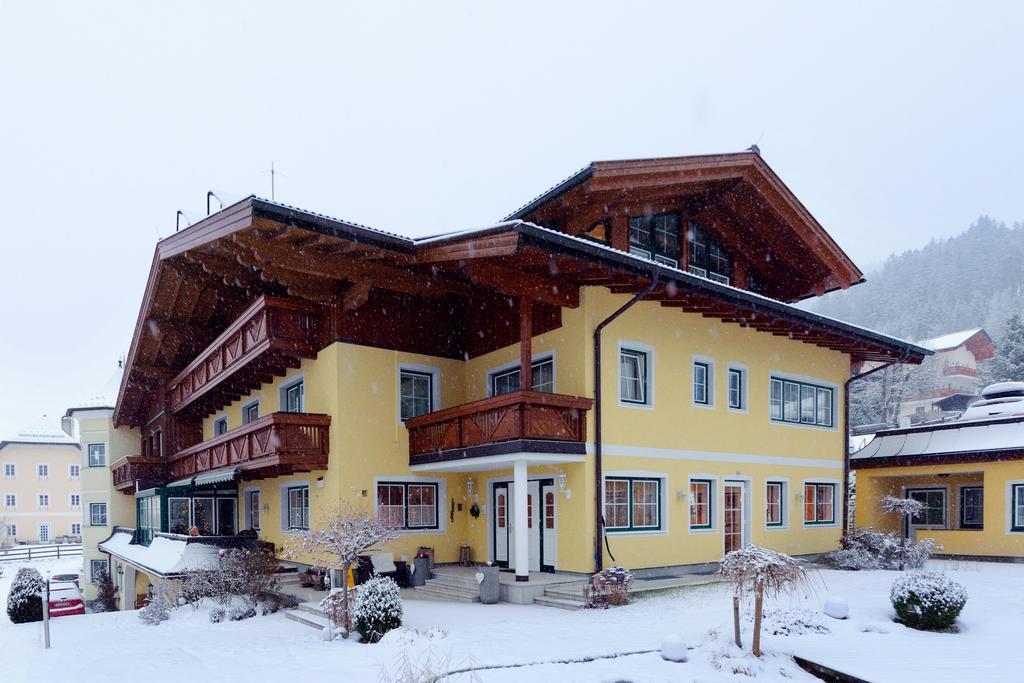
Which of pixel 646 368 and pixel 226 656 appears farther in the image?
pixel 646 368

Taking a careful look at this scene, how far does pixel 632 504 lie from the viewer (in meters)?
15.1

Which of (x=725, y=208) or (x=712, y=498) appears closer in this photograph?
(x=712, y=498)

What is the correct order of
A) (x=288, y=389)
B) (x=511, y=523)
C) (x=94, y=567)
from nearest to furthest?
(x=511, y=523), (x=288, y=389), (x=94, y=567)

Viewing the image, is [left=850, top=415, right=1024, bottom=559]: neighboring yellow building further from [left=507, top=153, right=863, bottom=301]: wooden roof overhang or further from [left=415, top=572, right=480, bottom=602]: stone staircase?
[left=415, top=572, right=480, bottom=602]: stone staircase

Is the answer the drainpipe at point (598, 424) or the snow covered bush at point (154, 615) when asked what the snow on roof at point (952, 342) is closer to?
the drainpipe at point (598, 424)

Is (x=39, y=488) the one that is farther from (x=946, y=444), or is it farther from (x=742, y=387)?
(x=946, y=444)

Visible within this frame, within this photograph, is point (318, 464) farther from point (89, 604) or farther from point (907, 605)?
point (89, 604)

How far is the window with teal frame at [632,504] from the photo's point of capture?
14.7 metres

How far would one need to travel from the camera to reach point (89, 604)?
31859mm

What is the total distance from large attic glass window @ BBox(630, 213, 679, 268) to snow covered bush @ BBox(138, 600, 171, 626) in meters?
11.9

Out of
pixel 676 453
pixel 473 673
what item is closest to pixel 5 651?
pixel 473 673

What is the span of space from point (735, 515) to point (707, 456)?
1858 millimetres

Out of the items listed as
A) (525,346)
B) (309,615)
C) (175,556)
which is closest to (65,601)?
(175,556)

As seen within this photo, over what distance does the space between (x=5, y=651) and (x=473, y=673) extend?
8.68 meters
